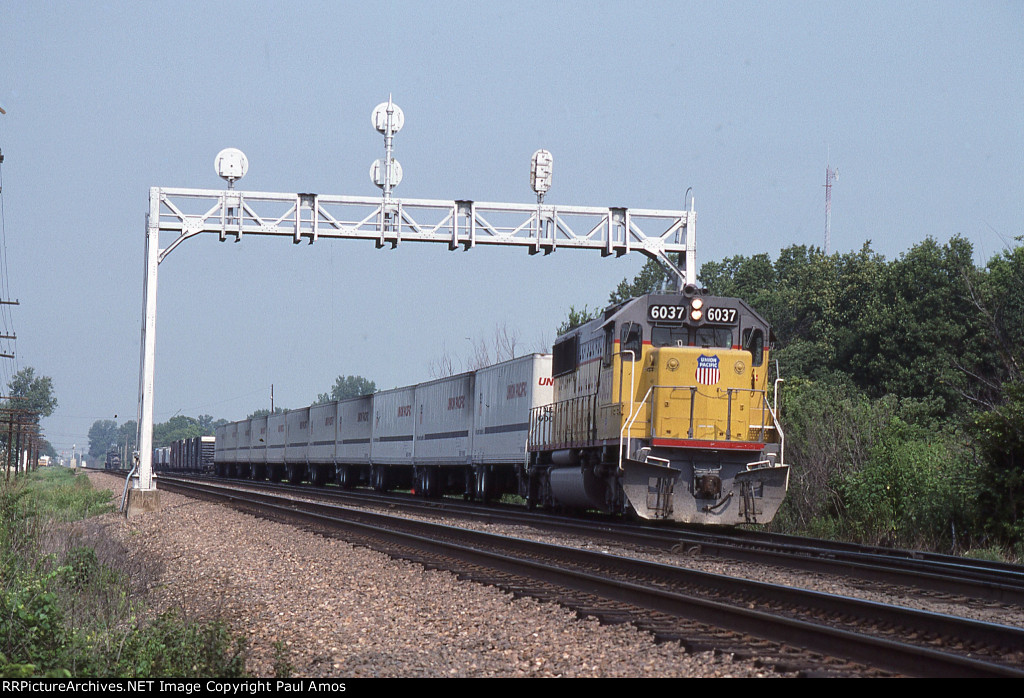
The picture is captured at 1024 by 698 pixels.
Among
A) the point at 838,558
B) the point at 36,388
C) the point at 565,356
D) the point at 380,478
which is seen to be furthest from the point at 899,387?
the point at 36,388

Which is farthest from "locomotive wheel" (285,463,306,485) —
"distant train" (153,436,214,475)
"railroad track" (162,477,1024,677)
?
"railroad track" (162,477,1024,677)

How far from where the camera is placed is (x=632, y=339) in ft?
57.2

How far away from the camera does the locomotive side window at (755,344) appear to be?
17.4 meters

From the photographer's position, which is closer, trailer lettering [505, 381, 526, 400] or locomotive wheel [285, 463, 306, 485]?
trailer lettering [505, 381, 526, 400]

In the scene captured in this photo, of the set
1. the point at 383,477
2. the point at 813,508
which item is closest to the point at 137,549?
the point at 813,508

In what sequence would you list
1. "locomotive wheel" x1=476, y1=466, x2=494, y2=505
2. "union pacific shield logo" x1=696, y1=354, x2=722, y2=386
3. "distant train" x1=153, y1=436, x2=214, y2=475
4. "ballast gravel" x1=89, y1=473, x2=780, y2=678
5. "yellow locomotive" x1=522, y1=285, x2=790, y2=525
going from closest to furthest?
"ballast gravel" x1=89, y1=473, x2=780, y2=678
"yellow locomotive" x1=522, y1=285, x2=790, y2=525
"union pacific shield logo" x1=696, y1=354, x2=722, y2=386
"locomotive wheel" x1=476, y1=466, x2=494, y2=505
"distant train" x1=153, y1=436, x2=214, y2=475

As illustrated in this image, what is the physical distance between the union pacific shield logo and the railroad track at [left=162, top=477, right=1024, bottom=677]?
4.88 meters

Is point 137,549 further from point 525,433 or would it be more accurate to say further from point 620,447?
point 525,433

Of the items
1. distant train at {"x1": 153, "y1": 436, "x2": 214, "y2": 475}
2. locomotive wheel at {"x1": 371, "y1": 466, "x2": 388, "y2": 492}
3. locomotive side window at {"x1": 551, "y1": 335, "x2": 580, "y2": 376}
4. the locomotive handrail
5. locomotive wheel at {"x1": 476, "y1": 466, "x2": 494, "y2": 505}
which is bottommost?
distant train at {"x1": 153, "y1": 436, "x2": 214, "y2": 475}

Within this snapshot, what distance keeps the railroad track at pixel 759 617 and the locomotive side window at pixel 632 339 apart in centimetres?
504

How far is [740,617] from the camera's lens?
7.76m

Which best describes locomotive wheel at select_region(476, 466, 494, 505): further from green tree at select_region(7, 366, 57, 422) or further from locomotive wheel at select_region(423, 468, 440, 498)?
green tree at select_region(7, 366, 57, 422)

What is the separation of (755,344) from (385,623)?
35.1 feet

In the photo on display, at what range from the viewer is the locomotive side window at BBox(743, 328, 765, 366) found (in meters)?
17.4
